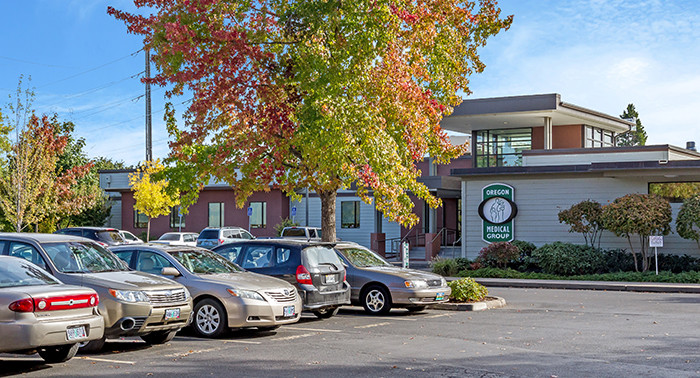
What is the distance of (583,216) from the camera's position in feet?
94.9

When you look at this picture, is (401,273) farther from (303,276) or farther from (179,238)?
(179,238)

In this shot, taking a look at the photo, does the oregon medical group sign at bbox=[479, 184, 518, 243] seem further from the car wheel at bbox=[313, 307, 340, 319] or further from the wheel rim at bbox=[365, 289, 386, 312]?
the car wheel at bbox=[313, 307, 340, 319]

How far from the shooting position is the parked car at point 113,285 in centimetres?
1077

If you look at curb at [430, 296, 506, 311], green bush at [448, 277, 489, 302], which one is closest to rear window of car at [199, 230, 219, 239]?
green bush at [448, 277, 489, 302]

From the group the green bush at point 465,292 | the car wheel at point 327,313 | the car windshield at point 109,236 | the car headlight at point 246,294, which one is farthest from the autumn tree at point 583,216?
the car headlight at point 246,294

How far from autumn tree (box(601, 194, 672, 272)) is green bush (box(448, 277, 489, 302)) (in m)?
10.4

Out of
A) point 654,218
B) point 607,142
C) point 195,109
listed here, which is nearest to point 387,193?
point 195,109

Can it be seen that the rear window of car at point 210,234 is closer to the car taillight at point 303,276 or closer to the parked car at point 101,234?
the parked car at point 101,234

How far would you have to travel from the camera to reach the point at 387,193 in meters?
17.0

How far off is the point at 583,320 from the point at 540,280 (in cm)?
1121

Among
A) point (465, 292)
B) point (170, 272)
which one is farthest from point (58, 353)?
point (465, 292)

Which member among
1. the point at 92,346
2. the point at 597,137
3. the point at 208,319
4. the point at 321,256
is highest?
the point at 597,137

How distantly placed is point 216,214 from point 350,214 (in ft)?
27.3

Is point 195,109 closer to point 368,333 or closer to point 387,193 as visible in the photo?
point 387,193
